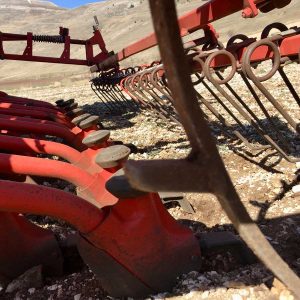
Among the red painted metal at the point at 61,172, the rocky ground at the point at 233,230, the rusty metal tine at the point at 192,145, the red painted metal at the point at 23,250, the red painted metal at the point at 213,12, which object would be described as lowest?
the rocky ground at the point at 233,230

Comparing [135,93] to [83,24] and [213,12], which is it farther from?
[83,24]

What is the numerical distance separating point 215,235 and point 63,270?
77cm

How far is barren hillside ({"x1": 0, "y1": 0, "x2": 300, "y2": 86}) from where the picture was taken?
27625mm

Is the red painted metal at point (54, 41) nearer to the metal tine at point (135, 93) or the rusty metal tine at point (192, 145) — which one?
the metal tine at point (135, 93)

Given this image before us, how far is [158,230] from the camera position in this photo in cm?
178

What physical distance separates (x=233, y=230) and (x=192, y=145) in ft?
5.21

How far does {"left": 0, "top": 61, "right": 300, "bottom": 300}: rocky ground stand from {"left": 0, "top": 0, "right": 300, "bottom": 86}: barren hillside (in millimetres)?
20291

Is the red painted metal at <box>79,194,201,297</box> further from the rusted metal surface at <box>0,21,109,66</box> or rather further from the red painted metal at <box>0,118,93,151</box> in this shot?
the rusted metal surface at <box>0,21,109,66</box>

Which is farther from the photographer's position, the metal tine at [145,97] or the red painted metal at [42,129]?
the metal tine at [145,97]

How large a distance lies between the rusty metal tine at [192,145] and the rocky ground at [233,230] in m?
0.73

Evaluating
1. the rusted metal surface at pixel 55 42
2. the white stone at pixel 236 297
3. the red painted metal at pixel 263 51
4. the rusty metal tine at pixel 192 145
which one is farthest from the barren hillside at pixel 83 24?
the rusty metal tine at pixel 192 145

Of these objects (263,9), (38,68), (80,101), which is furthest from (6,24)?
(263,9)

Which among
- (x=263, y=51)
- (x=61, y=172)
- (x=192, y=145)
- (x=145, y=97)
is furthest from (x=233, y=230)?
(x=145, y=97)

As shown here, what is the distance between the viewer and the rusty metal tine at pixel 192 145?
837mm
